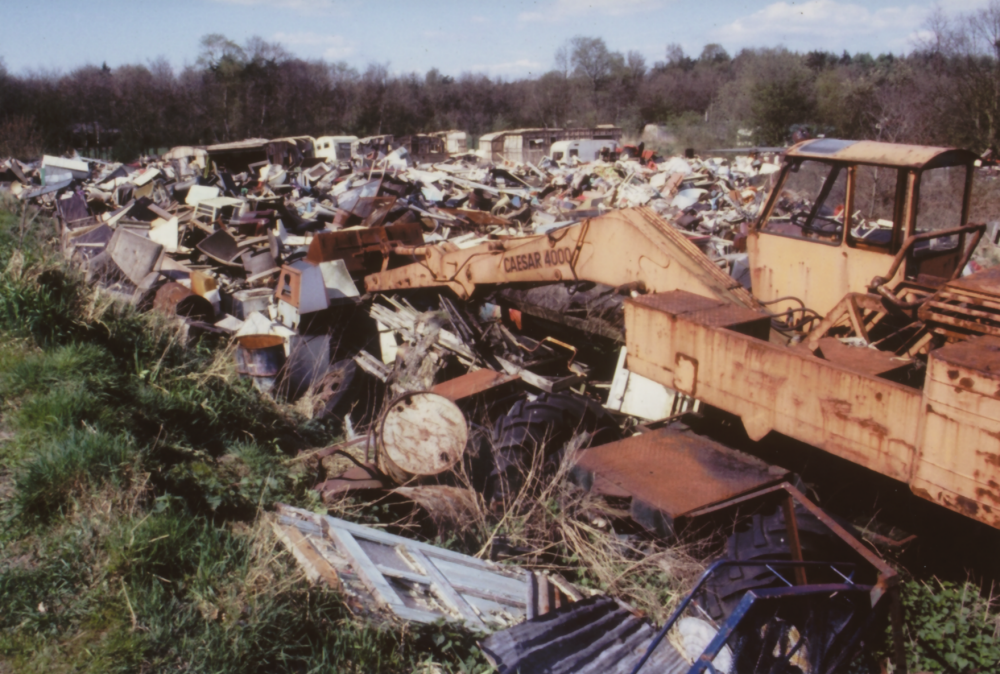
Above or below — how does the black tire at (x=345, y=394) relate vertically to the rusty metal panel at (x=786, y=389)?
below

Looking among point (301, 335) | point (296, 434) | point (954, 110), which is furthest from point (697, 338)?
point (954, 110)

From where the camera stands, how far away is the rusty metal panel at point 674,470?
3434 millimetres

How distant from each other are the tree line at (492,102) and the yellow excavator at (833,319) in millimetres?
20387

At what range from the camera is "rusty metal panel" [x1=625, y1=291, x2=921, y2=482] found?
268 cm

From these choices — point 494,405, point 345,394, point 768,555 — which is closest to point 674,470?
point 768,555

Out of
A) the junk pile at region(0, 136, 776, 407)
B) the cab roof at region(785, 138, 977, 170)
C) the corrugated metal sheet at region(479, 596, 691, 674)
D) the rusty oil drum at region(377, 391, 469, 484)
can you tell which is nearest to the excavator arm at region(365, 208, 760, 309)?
the junk pile at region(0, 136, 776, 407)

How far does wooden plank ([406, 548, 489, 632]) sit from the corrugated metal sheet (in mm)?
189

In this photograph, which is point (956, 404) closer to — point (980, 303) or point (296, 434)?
point (980, 303)

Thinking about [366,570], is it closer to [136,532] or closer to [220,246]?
[136,532]

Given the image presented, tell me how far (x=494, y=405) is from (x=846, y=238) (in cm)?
275

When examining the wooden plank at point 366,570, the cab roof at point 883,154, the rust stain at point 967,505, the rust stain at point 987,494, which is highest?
the cab roof at point 883,154

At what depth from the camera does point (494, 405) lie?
5258 millimetres

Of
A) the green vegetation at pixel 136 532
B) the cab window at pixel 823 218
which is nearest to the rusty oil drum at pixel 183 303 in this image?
the green vegetation at pixel 136 532

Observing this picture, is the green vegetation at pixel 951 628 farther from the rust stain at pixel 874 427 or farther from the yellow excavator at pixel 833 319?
the rust stain at pixel 874 427
